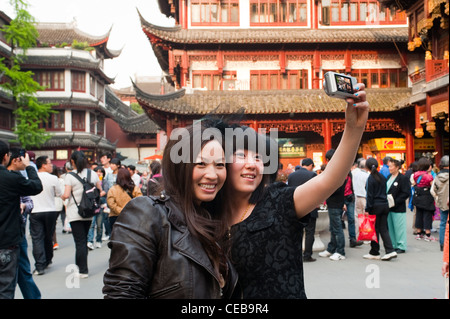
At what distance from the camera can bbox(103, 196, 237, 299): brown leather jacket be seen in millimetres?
1193

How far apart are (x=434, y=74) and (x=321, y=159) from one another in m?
5.61

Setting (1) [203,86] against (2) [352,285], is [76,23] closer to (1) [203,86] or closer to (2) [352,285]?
(1) [203,86]

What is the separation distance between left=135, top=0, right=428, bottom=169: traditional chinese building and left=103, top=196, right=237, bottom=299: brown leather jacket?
13.7 metres

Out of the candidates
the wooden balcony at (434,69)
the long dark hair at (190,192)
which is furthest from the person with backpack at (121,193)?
the wooden balcony at (434,69)

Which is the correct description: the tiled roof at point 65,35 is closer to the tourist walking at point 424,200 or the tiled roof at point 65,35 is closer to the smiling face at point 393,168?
the tourist walking at point 424,200

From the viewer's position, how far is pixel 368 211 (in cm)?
617

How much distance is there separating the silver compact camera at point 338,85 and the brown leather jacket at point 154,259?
730mm

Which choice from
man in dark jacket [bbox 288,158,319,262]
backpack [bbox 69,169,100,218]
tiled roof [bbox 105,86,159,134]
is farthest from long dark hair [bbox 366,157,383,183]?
tiled roof [bbox 105,86,159,134]

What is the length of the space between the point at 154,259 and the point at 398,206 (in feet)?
20.9

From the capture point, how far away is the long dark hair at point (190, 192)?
53.2 inches

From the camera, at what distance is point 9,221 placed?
337cm

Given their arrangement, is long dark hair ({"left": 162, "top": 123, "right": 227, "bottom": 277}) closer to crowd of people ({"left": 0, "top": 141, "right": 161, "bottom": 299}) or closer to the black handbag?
crowd of people ({"left": 0, "top": 141, "right": 161, "bottom": 299})

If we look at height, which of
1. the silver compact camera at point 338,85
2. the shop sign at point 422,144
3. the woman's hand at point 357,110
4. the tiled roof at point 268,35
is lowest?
the woman's hand at point 357,110

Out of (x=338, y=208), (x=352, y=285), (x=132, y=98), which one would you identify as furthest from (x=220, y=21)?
(x=132, y=98)
